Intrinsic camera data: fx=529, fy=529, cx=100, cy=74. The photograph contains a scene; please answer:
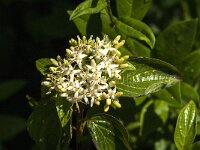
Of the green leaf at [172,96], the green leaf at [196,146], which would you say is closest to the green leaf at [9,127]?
the green leaf at [172,96]

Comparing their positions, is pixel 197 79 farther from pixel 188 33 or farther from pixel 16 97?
pixel 16 97

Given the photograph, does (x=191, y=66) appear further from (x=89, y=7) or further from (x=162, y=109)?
(x=89, y=7)

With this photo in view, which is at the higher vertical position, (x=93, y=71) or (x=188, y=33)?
(x=93, y=71)

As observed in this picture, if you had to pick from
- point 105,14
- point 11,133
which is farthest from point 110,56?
point 11,133

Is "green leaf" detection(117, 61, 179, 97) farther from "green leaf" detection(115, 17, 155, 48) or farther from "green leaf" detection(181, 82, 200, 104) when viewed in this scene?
"green leaf" detection(181, 82, 200, 104)

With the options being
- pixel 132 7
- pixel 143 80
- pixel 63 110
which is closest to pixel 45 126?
pixel 63 110

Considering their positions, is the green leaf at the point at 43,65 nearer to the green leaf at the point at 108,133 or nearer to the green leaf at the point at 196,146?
the green leaf at the point at 108,133

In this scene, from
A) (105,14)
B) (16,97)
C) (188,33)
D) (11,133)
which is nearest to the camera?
(105,14)
